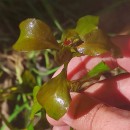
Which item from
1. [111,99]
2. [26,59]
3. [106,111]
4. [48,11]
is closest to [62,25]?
[48,11]

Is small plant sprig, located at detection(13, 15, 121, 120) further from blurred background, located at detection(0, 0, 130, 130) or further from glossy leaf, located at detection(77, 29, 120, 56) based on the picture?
blurred background, located at detection(0, 0, 130, 130)

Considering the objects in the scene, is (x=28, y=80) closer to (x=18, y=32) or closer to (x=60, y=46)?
(x=18, y=32)

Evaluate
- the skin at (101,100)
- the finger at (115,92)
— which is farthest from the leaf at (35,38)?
the finger at (115,92)

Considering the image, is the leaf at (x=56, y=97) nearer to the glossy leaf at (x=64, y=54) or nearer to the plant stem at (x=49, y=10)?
the glossy leaf at (x=64, y=54)

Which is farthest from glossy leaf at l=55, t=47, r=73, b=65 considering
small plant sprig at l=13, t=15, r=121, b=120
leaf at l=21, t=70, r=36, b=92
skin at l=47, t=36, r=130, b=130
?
leaf at l=21, t=70, r=36, b=92

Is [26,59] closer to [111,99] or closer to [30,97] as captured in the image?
[30,97]

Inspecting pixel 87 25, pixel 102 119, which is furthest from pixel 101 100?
pixel 87 25
